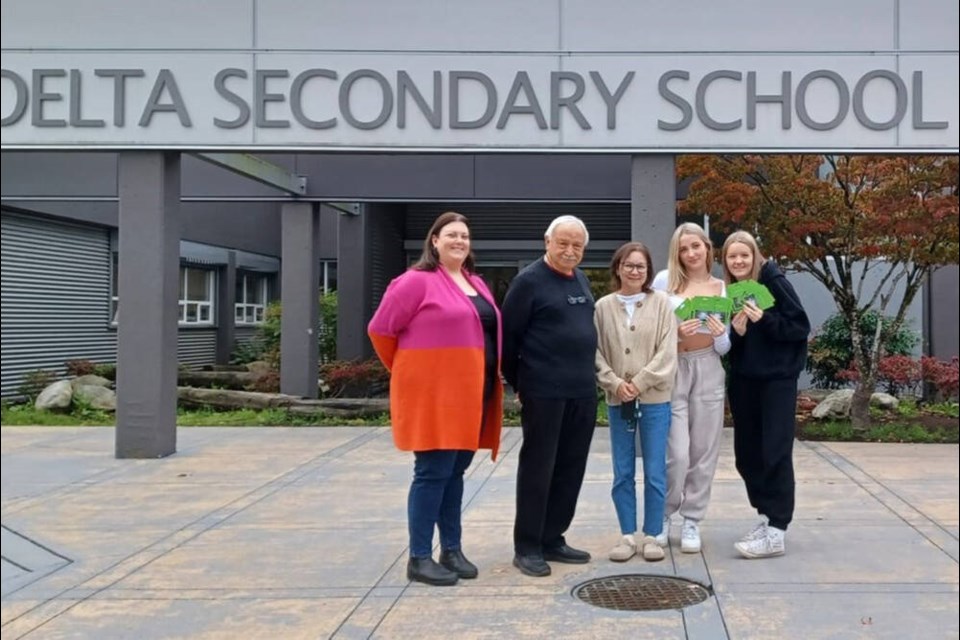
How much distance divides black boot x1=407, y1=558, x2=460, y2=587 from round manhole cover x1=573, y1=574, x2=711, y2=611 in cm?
60

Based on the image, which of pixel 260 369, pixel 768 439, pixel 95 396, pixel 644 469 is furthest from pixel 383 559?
pixel 260 369

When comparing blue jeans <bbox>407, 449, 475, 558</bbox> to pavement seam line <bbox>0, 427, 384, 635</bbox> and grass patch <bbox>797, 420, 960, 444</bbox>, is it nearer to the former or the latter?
pavement seam line <bbox>0, 427, 384, 635</bbox>

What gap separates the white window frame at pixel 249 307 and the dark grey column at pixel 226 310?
1.34ft

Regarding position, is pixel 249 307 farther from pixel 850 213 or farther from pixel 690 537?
pixel 690 537

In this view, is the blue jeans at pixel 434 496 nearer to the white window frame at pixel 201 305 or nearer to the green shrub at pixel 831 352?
the green shrub at pixel 831 352

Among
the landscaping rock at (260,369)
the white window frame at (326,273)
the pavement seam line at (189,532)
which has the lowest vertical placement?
the pavement seam line at (189,532)

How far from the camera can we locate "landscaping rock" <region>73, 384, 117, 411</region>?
12242mm

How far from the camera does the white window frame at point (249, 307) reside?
1822cm

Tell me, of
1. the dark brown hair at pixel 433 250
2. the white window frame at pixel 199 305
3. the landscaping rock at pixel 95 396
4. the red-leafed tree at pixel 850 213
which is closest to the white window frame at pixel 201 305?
the white window frame at pixel 199 305

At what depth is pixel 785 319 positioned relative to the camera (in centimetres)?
473

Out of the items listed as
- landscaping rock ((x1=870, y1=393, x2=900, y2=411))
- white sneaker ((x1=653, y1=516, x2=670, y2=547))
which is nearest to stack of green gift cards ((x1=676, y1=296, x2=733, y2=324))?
white sneaker ((x1=653, y1=516, x2=670, y2=547))

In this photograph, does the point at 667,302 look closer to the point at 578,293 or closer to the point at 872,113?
the point at 578,293

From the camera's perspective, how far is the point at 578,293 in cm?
464

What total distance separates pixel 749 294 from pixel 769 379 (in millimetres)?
480
